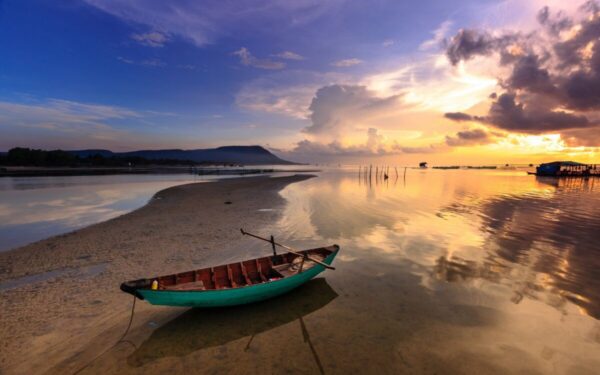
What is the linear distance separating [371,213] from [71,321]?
25184 millimetres

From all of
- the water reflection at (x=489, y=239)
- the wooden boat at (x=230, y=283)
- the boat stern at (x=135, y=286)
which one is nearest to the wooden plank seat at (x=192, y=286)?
the wooden boat at (x=230, y=283)

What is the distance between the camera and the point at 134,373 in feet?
23.6

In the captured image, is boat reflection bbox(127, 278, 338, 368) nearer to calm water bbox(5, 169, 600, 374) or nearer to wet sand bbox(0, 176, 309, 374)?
calm water bbox(5, 169, 600, 374)

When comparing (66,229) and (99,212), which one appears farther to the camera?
(99,212)

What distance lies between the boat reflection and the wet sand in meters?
1.01

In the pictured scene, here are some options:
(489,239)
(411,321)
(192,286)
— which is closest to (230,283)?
(192,286)

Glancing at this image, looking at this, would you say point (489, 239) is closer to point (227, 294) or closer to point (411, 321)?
point (411, 321)

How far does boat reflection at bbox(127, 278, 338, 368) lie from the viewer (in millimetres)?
8133

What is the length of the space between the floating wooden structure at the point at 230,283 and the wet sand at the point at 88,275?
1.51m

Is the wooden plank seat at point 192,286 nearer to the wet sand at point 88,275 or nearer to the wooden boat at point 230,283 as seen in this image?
the wooden boat at point 230,283

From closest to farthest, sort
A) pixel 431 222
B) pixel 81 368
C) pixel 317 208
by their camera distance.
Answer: pixel 81 368, pixel 431 222, pixel 317 208

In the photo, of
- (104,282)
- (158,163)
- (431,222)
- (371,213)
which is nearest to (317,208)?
(371,213)

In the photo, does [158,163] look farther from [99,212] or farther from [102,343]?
[102,343]

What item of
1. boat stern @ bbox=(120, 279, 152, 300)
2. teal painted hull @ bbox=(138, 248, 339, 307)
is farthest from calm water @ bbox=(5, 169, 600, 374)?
boat stern @ bbox=(120, 279, 152, 300)
